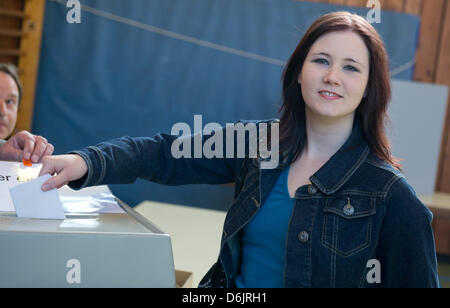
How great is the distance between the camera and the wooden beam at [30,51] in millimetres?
3980

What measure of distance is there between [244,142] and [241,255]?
12.3 inches

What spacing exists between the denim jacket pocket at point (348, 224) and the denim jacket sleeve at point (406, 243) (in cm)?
4

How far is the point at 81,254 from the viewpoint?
2.49ft

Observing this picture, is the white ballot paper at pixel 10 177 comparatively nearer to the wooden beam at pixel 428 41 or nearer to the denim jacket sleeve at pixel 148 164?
the denim jacket sleeve at pixel 148 164

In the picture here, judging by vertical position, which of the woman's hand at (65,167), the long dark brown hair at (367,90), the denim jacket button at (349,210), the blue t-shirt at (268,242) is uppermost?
the long dark brown hair at (367,90)

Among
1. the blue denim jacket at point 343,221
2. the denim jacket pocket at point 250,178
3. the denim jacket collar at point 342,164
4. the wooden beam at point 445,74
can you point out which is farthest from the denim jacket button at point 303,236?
the wooden beam at point 445,74

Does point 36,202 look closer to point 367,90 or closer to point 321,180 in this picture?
point 321,180

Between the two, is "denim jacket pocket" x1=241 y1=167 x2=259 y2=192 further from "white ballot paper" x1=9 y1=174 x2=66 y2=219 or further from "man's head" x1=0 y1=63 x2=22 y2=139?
"man's head" x1=0 y1=63 x2=22 y2=139

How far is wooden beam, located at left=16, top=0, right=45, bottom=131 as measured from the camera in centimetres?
398

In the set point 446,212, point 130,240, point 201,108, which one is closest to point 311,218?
point 130,240

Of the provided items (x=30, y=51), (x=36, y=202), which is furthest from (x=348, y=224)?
(x=30, y=51)

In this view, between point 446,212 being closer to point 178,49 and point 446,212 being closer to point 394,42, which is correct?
point 394,42

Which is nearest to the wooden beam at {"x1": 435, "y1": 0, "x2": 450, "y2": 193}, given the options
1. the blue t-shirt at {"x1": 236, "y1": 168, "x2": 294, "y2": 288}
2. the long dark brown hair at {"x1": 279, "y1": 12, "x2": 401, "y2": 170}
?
the long dark brown hair at {"x1": 279, "y1": 12, "x2": 401, "y2": 170}

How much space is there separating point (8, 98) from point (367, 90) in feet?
5.91
